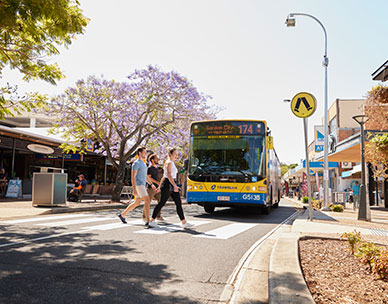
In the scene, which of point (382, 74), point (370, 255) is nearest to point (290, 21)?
point (382, 74)

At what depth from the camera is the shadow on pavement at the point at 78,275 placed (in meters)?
3.26

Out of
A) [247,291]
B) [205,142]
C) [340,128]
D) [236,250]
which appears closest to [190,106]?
[205,142]

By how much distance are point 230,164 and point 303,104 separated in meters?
3.28

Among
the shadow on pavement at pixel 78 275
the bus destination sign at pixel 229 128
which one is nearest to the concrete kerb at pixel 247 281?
the shadow on pavement at pixel 78 275

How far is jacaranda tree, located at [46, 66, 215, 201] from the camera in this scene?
1941 centimetres

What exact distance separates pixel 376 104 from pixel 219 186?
11.2 meters

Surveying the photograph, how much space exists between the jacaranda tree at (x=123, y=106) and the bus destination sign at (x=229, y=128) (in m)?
6.98

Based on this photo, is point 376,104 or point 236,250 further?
point 376,104

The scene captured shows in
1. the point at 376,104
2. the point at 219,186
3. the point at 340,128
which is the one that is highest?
the point at 340,128

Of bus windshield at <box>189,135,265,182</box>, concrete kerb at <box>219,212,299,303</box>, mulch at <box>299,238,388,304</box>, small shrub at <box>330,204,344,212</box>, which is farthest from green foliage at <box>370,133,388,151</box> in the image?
small shrub at <box>330,204,344,212</box>

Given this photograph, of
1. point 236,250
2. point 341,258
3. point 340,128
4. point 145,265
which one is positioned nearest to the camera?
point 145,265

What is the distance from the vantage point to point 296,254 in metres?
4.59

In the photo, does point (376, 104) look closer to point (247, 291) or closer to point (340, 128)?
point (247, 291)

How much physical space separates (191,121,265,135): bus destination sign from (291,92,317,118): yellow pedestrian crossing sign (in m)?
2.39
